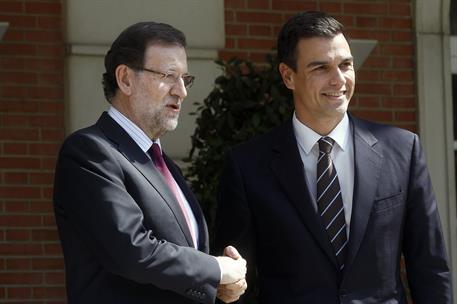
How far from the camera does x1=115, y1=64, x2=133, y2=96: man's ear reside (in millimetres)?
3604

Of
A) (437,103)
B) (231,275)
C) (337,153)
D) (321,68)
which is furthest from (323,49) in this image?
(437,103)

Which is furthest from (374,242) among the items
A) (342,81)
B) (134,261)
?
(134,261)

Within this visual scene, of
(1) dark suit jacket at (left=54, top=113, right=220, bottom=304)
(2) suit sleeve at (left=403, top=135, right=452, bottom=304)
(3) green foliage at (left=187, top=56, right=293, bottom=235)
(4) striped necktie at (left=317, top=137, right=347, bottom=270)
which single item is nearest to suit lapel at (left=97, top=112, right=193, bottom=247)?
(1) dark suit jacket at (left=54, top=113, right=220, bottom=304)

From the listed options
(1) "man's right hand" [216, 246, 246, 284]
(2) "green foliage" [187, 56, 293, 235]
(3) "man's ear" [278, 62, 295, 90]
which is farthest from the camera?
(2) "green foliage" [187, 56, 293, 235]

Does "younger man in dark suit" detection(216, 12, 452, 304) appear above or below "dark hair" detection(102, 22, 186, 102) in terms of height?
below

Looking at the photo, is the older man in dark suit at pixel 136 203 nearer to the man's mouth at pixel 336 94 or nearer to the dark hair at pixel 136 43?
the dark hair at pixel 136 43

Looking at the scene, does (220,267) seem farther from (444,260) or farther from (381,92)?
(381,92)

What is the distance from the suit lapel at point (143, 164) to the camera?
3504mm

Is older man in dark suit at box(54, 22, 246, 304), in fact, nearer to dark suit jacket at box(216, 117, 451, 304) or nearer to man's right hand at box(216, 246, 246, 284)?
man's right hand at box(216, 246, 246, 284)

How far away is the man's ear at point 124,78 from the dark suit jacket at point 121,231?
15cm

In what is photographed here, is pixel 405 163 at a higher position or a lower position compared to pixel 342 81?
lower

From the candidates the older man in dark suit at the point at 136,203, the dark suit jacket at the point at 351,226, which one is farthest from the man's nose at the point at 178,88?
the dark suit jacket at the point at 351,226

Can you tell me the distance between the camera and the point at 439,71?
6645 millimetres

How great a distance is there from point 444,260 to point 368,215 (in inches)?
13.7
